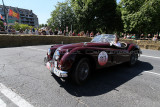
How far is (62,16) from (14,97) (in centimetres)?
4130

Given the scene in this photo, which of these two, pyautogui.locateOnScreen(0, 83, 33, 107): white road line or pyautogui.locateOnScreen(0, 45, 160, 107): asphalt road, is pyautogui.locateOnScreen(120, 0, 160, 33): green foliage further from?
pyautogui.locateOnScreen(0, 83, 33, 107): white road line

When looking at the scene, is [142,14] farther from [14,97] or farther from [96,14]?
[14,97]

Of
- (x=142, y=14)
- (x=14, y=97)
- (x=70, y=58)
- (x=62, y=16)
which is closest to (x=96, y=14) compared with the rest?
(x=142, y=14)

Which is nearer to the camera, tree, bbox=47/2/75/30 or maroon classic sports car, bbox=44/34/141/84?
maroon classic sports car, bbox=44/34/141/84

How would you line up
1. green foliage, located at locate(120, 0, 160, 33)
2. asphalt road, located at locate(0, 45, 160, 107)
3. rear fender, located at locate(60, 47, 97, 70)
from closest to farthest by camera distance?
asphalt road, located at locate(0, 45, 160, 107)
rear fender, located at locate(60, 47, 97, 70)
green foliage, located at locate(120, 0, 160, 33)

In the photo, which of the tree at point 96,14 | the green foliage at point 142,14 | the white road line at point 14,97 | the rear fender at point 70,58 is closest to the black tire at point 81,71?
the rear fender at point 70,58

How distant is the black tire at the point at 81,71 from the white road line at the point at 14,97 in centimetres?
120

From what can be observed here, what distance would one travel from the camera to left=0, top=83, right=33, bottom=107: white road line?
2135 mm

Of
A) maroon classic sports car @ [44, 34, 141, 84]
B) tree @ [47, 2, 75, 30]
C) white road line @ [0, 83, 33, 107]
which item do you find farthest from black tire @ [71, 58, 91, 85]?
tree @ [47, 2, 75, 30]

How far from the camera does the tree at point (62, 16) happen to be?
40312 millimetres

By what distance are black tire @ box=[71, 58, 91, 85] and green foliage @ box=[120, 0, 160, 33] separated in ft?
69.4

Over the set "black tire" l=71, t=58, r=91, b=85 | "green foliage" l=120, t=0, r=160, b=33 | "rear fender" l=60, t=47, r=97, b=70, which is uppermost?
"green foliage" l=120, t=0, r=160, b=33

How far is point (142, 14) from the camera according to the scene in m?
20.0

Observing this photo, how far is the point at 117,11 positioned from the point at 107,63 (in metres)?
29.2
